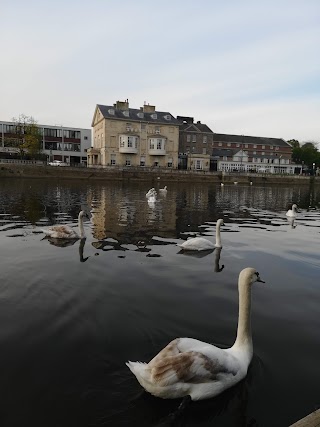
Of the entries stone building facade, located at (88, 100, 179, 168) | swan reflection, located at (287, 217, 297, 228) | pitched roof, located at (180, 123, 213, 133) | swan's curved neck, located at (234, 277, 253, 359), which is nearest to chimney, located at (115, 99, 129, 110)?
stone building facade, located at (88, 100, 179, 168)

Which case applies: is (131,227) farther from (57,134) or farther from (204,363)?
(57,134)

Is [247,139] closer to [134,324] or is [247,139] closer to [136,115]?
[136,115]

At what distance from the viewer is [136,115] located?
261 feet

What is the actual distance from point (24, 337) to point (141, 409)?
103 inches

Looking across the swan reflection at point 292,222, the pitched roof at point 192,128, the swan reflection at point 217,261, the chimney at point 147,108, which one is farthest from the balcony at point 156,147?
the swan reflection at point 217,261

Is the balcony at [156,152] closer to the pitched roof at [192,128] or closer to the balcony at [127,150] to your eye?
the balcony at [127,150]

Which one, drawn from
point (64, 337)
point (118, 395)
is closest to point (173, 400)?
point (118, 395)

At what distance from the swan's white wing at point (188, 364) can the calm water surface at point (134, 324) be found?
422 millimetres

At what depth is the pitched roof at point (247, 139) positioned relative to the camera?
11212 centimetres

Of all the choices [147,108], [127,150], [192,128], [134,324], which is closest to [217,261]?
[134,324]

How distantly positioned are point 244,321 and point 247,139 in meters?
117

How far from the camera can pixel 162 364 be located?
3.84 metres

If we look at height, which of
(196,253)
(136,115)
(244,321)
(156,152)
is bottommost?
(196,253)

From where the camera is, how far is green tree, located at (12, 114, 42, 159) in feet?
241
